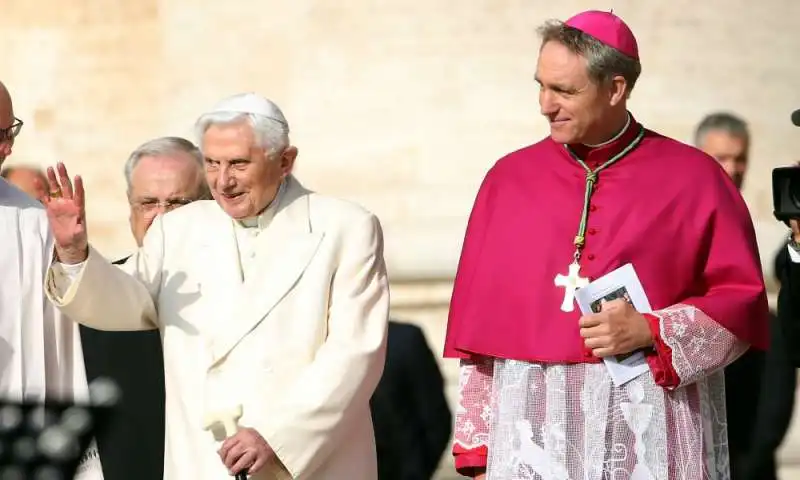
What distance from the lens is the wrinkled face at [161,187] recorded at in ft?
23.8

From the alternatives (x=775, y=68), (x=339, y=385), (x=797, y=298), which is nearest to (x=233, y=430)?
(x=339, y=385)

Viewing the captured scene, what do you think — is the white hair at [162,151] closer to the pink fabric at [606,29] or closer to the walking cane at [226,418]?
the walking cane at [226,418]

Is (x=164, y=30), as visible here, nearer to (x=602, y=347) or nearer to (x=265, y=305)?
(x=265, y=305)

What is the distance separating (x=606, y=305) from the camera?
18.6 ft

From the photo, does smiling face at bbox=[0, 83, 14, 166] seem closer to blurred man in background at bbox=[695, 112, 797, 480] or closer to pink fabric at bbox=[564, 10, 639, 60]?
pink fabric at bbox=[564, 10, 639, 60]

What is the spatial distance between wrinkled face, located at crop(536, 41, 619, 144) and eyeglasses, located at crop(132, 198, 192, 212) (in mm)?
1928

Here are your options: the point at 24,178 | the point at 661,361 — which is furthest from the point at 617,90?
the point at 24,178

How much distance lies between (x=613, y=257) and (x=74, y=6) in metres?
4.35

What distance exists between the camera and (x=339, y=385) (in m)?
6.04

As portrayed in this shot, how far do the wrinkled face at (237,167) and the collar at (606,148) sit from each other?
0.98 meters

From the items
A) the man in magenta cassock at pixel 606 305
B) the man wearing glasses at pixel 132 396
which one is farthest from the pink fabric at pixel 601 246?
the man wearing glasses at pixel 132 396

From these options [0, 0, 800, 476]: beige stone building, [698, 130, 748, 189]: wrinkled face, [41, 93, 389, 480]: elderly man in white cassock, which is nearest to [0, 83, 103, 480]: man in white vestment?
[41, 93, 389, 480]: elderly man in white cassock

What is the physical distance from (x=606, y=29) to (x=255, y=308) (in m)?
1.38

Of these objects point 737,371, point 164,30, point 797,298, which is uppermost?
point 164,30
